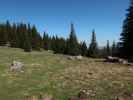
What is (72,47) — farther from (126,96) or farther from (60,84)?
(126,96)

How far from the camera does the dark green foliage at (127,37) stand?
141 ft

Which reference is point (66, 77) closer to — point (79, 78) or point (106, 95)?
point (79, 78)

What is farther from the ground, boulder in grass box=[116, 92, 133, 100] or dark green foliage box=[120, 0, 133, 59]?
dark green foliage box=[120, 0, 133, 59]

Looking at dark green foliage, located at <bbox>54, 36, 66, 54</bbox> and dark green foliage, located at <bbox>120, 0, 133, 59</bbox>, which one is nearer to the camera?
dark green foliage, located at <bbox>120, 0, 133, 59</bbox>

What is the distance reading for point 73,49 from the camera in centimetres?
8400

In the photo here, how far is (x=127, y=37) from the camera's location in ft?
144

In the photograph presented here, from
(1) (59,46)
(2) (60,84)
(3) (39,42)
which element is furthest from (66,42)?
(2) (60,84)

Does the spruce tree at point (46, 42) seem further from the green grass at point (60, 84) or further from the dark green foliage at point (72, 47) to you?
the green grass at point (60, 84)

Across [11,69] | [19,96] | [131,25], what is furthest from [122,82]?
[131,25]

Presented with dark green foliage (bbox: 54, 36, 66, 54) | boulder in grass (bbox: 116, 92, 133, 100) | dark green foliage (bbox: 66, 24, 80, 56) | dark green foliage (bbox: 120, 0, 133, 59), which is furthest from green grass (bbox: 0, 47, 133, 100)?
dark green foliage (bbox: 54, 36, 66, 54)

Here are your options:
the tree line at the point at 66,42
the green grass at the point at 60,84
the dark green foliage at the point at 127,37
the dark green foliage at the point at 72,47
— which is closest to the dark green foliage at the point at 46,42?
the tree line at the point at 66,42

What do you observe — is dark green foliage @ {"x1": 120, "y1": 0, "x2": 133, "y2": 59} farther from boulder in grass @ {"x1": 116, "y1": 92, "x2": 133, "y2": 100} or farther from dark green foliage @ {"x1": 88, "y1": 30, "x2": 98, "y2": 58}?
dark green foliage @ {"x1": 88, "y1": 30, "x2": 98, "y2": 58}

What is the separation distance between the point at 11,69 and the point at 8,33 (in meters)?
86.3

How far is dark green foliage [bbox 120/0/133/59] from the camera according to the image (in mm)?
43031
